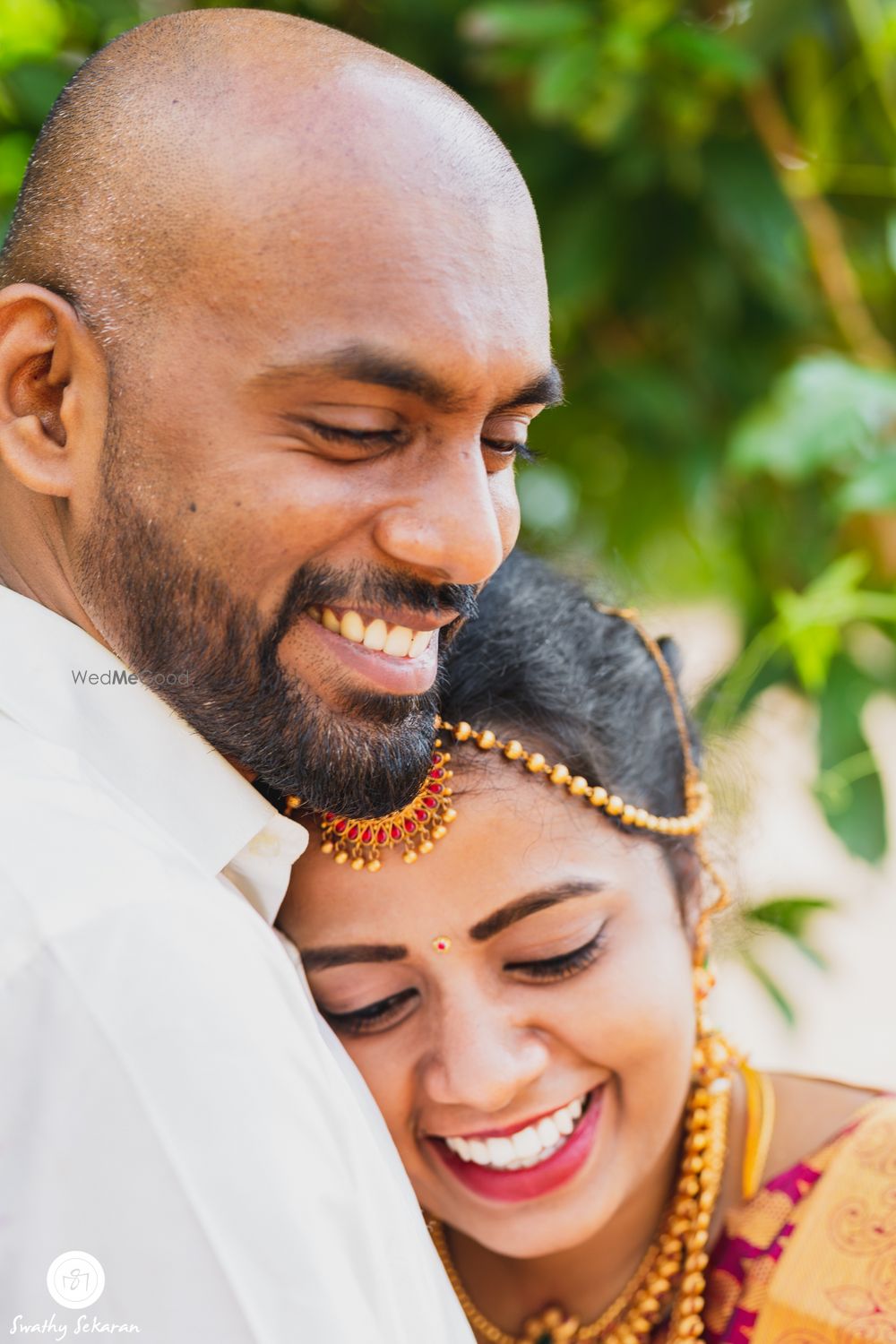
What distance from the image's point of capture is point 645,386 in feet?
10.9

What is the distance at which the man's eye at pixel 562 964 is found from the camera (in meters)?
1.94

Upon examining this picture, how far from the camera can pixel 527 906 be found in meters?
1.91

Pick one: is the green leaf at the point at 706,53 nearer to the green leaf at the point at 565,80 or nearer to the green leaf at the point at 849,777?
the green leaf at the point at 565,80

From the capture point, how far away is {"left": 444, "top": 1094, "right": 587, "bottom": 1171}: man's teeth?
1913mm

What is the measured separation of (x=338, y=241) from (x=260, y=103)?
208mm

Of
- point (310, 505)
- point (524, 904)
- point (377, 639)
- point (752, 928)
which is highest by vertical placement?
point (310, 505)

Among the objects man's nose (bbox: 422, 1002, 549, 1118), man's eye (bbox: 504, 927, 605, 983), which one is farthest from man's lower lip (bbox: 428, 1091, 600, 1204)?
man's eye (bbox: 504, 927, 605, 983)

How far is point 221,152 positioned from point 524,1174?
1.36 metres

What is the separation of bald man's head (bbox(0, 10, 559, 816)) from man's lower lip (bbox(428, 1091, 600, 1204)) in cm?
59

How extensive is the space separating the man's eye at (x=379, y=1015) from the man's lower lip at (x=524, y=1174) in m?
0.19

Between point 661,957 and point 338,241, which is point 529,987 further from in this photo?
point 338,241

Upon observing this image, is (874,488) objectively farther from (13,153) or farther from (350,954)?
(13,153)

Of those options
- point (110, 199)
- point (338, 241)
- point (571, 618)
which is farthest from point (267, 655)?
point (571, 618)

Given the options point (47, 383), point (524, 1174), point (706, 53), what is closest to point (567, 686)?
point (524, 1174)
